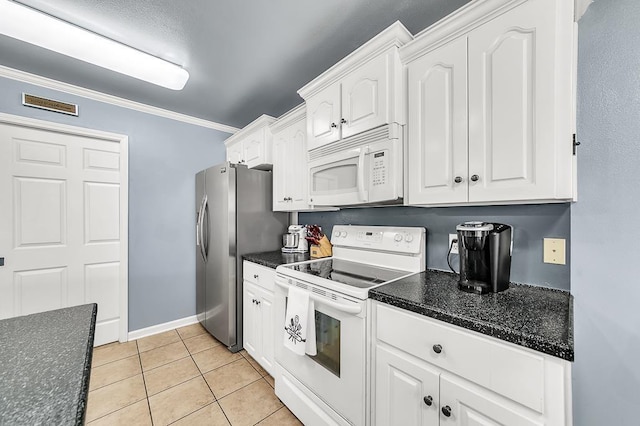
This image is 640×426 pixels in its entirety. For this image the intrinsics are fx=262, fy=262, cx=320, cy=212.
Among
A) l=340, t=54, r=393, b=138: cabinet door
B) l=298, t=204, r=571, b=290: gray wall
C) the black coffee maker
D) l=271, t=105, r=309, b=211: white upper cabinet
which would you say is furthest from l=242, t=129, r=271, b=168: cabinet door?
the black coffee maker

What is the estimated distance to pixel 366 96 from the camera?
161cm

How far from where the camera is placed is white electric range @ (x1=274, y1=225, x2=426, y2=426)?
1321 mm

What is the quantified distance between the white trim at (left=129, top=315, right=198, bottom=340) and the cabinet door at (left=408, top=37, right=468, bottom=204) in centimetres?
292

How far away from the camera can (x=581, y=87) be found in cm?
109

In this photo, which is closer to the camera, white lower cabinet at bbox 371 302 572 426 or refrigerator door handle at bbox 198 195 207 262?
white lower cabinet at bbox 371 302 572 426

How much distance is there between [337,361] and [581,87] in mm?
1704

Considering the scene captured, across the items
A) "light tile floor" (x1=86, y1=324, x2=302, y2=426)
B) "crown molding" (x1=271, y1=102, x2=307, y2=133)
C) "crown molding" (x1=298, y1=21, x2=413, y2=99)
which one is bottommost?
"light tile floor" (x1=86, y1=324, x2=302, y2=426)

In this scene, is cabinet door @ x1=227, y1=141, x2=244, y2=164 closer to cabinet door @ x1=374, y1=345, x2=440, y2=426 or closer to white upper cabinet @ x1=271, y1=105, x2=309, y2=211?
white upper cabinet @ x1=271, y1=105, x2=309, y2=211

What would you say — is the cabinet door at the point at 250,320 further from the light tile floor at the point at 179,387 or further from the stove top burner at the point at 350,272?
the stove top burner at the point at 350,272

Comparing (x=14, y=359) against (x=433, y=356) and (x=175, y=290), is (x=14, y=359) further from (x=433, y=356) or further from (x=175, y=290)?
(x=175, y=290)

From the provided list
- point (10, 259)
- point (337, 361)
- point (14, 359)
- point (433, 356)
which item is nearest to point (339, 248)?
point (337, 361)

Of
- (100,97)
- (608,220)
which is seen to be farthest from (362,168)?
(100,97)

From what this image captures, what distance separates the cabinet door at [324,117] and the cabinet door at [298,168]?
9.2 inches

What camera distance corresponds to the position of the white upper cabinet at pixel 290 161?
226 cm
